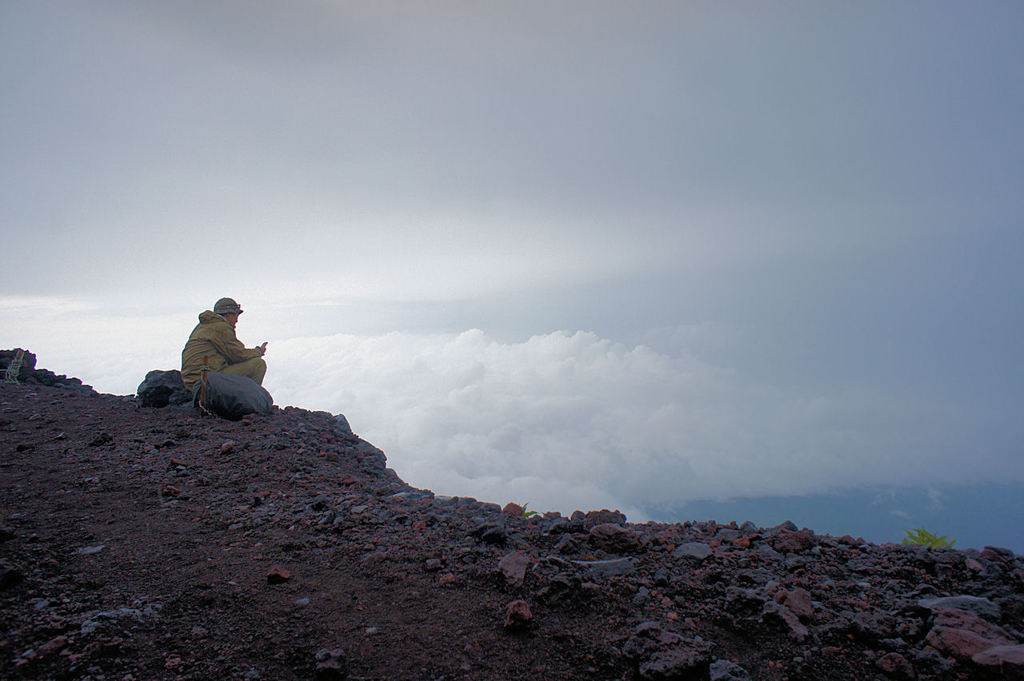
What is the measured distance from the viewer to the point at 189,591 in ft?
14.3

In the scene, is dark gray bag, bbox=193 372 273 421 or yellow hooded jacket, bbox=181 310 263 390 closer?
dark gray bag, bbox=193 372 273 421

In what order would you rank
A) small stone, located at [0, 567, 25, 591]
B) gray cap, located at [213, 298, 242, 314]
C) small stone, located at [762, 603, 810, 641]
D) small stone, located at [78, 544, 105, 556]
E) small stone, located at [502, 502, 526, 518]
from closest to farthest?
small stone, located at [762, 603, 810, 641] → small stone, located at [0, 567, 25, 591] → small stone, located at [78, 544, 105, 556] → small stone, located at [502, 502, 526, 518] → gray cap, located at [213, 298, 242, 314]

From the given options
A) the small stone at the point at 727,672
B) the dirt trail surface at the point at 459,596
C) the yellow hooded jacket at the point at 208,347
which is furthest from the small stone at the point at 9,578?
the yellow hooded jacket at the point at 208,347

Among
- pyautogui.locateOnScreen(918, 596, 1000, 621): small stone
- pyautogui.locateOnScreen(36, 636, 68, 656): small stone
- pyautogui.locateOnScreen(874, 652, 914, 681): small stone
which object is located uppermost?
pyautogui.locateOnScreen(918, 596, 1000, 621): small stone

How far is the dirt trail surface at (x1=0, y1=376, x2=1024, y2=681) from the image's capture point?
3.42 metres

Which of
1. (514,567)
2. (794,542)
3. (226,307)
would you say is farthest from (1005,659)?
(226,307)

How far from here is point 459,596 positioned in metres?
4.39

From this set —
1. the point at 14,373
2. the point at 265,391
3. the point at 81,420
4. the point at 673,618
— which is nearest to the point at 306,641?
the point at 673,618

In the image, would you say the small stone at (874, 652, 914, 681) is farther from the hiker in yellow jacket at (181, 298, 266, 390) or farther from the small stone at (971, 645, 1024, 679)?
the hiker in yellow jacket at (181, 298, 266, 390)

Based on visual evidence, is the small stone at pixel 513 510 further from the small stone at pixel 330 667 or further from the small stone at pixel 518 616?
the small stone at pixel 330 667

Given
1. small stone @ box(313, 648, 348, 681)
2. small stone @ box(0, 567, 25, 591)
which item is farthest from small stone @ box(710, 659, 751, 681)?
small stone @ box(0, 567, 25, 591)

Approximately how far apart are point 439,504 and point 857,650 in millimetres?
4986

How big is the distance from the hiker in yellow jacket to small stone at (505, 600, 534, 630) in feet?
34.2

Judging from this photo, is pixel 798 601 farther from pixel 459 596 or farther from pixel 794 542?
pixel 459 596
